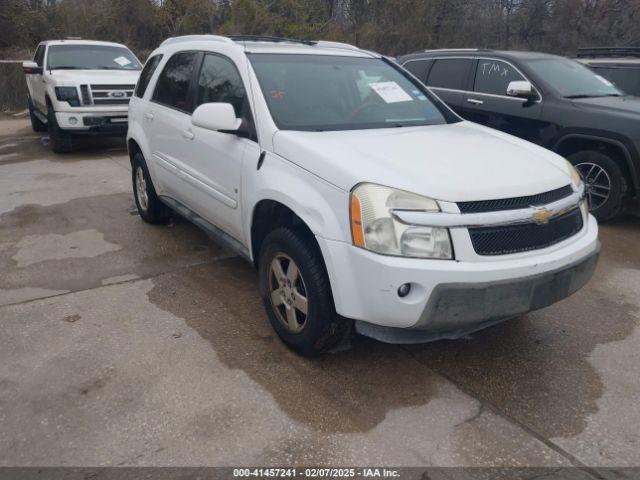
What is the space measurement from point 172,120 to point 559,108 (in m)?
4.12

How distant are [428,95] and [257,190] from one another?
1764 mm

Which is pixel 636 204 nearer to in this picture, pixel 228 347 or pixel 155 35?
pixel 228 347

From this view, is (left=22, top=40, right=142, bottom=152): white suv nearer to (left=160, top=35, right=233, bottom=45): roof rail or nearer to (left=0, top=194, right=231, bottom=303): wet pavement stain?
(left=0, top=194, right=231, bottom=303): wet pavement stain

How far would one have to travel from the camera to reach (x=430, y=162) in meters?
2.95

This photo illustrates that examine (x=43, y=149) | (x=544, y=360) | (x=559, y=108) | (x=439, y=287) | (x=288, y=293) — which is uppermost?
(x=559, y=108)

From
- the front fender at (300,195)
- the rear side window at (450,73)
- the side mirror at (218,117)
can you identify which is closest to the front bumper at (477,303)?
the front fender at (300,195)

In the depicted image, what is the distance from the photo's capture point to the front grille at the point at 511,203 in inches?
105

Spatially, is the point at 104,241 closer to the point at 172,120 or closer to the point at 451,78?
the point at 172,120

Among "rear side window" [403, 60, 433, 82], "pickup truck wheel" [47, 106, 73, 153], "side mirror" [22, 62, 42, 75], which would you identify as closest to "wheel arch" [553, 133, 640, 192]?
"rear side window" [403, 60, 433, 82]

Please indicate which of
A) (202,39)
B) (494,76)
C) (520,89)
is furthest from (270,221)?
(494,76)

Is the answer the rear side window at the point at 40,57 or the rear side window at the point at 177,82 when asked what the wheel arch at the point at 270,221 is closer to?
the rear side window at the point at 177,82

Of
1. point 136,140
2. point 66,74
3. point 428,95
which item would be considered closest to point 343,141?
point 428,95

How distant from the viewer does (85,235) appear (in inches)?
211

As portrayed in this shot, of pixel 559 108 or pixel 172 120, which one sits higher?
pixel 172 120
